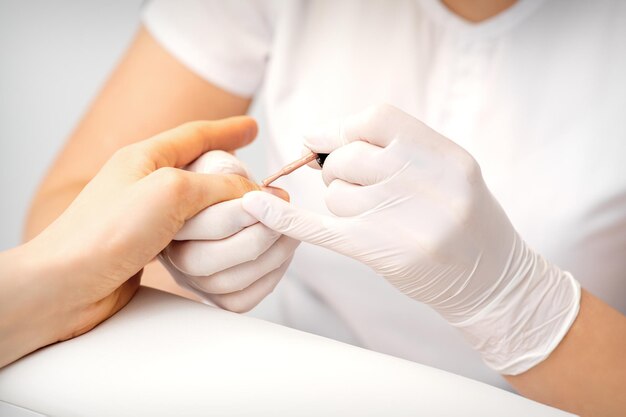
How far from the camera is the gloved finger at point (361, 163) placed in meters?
0.77

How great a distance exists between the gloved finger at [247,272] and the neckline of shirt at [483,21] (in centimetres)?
45

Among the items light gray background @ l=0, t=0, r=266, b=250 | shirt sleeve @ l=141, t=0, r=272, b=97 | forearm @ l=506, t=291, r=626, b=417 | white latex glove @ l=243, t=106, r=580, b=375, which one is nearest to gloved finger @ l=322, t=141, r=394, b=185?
white latex glove @ l=243, t=106, r=580, b=375

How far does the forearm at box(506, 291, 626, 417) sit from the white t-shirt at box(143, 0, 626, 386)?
18 centimetres

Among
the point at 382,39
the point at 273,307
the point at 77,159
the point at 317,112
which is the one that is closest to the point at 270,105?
the point at 317,112

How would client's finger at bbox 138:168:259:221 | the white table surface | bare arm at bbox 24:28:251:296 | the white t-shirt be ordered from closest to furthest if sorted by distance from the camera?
the white table surface
client's finger at bbox 138:168:259:221
the white t-shirt
bare arm at bbox 24:28:251:296

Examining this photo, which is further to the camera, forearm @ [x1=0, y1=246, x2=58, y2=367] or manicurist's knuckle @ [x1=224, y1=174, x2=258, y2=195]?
manicurist's knuckle @ [x1=224, y1=174, x2=258, y2=195]

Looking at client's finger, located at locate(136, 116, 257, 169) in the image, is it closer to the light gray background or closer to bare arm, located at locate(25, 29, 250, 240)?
bare arm, located at locate(25, 29, 250, 240)

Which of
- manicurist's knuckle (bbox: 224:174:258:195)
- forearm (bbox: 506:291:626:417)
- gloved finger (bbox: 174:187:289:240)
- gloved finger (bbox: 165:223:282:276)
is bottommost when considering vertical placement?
forearm (bbox: 506:291:626:417)

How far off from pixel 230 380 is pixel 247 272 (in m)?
0.23

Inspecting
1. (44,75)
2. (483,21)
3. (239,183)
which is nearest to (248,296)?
(239,183)

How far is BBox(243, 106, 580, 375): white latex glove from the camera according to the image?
2.51 ft

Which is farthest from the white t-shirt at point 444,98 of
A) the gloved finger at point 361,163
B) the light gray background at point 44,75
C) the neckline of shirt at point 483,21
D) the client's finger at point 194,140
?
the light gray background at point 44,75

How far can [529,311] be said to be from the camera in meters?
0.83

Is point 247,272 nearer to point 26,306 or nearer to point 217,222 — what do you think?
point 217,222
